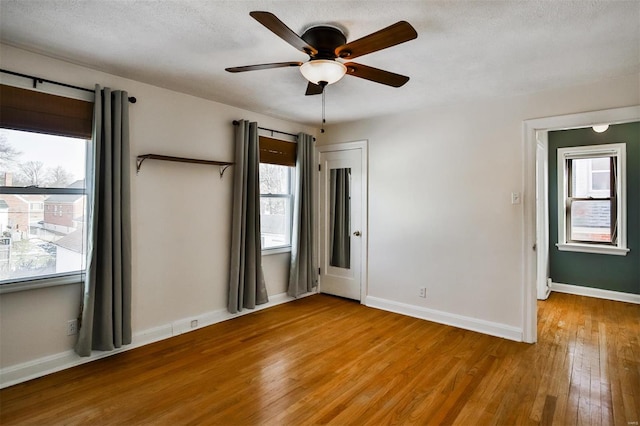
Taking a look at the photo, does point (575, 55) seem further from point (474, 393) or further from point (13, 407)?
point (13, 407)

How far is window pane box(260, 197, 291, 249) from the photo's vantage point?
4.62 meters

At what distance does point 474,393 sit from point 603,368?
1297mm

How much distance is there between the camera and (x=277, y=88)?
3455mm

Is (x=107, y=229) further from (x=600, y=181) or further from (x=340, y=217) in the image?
(x=600, y=181)

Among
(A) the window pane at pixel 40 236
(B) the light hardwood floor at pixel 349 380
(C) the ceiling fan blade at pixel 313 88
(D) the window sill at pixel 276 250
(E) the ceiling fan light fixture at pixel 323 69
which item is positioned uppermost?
(C) the ceiling fan blade at pixel 313 88

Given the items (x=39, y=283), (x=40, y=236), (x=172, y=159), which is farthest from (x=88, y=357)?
(x=172, y=159)

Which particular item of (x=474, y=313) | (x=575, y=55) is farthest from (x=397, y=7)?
(x=474, y=313)

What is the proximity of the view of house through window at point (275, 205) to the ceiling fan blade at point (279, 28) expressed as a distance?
103 inches

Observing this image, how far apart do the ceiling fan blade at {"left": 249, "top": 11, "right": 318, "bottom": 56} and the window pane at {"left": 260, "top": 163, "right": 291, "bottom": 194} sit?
2.59 meters

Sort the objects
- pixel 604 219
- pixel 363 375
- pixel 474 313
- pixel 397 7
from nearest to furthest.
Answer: pixel 397 7, pixel 363 375, pixel 474 313, pixel 604 219

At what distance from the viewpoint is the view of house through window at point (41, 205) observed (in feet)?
8.60

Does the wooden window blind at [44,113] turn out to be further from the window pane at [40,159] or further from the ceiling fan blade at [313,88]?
the ceiling fan blade at [313,88]

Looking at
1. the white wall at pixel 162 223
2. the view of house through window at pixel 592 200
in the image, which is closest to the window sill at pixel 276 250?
the white wall at pixel 162 223

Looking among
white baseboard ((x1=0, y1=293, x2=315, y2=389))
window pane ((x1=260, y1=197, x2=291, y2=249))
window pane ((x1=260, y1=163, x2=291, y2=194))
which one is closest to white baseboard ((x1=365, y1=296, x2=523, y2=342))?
window pane ((x1=260, y1=197, x2=291, y2=249))
